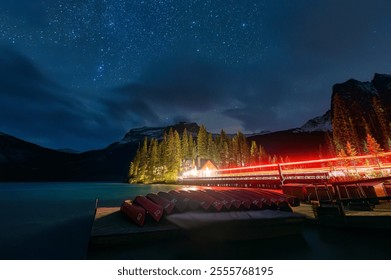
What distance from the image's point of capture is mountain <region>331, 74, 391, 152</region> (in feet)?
201

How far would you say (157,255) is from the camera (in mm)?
8367

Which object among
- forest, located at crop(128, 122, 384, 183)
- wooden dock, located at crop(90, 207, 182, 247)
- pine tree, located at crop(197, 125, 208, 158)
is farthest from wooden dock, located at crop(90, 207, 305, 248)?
pine tree, located at crop(197, 125, 208, 158)

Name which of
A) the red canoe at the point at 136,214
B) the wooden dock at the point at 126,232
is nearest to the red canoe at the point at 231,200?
the wooden dock at the point at 126,232

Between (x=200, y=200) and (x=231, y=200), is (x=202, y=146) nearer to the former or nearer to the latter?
(x=200, y=200)

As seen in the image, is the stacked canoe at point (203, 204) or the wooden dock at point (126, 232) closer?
the wooden dock at point (126, 232)

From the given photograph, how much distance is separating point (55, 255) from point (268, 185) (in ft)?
75.3

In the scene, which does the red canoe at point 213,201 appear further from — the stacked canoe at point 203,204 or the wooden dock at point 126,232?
the wooden dock at point 126,232

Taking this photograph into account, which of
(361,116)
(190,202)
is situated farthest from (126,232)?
(361,116)

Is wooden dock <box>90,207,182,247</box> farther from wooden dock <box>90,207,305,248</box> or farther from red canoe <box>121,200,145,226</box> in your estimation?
red canoe <box>121,200,145,226</box>

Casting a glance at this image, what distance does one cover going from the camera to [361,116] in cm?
7600

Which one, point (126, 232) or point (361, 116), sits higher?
point (361, 116)

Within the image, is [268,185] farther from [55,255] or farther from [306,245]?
[55,255]

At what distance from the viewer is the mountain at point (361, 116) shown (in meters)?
61.1
